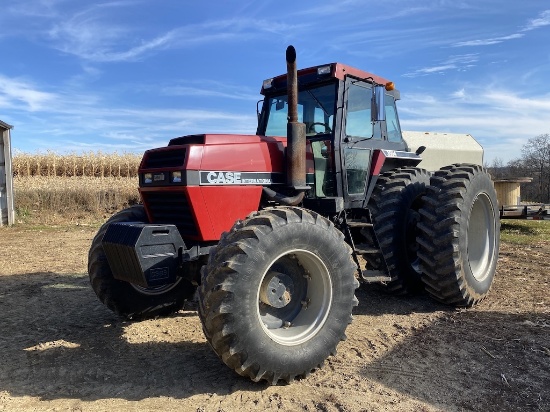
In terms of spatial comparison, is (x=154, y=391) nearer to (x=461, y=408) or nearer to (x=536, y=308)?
(x=461, y=408)

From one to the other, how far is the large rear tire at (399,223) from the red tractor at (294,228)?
0.02 m

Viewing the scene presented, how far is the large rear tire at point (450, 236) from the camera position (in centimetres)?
512

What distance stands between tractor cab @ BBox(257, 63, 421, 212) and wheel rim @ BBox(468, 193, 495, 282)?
4.43 feet

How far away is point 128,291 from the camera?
4980 millimetres

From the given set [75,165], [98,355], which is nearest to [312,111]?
[98,355]

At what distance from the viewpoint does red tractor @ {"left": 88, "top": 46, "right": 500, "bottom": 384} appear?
3.51 m

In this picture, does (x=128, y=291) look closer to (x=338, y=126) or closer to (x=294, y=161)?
(x=294, y=161)

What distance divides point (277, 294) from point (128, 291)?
6.24ft

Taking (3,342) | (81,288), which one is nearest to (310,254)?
(3,342)

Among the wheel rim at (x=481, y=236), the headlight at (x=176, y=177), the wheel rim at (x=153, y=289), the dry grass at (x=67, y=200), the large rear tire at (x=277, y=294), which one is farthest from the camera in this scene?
the dry grass at (x=67, y=200)

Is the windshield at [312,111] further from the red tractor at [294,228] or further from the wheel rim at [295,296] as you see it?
the wheel rim at [295,296]

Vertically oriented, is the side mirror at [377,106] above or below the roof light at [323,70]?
below

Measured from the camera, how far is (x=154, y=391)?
3.56 metres

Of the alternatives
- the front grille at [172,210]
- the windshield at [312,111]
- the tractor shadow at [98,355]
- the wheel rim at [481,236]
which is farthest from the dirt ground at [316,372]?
the windshield at [312,111]
